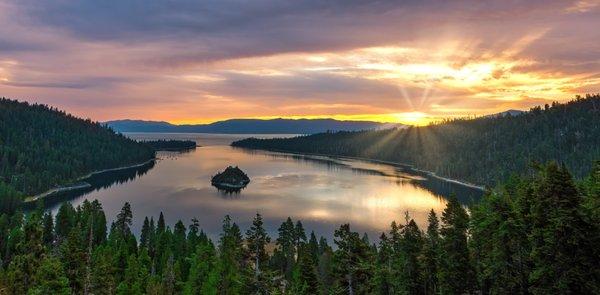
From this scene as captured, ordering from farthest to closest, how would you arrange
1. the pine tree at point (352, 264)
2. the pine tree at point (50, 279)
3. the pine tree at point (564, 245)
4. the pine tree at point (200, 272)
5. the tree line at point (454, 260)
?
the pine tree at point (200, 272)
the pine tree at point (50, 279)
the pine tree at point (352, 264)
the tree line at point (454, 260)
the pine tree at point (564, 245)

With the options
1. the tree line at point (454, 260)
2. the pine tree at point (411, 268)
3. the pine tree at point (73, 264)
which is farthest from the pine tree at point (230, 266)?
the pine tree at point (411, 268)

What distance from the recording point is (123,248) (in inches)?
3452

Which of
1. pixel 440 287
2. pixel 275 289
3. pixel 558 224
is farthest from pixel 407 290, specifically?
pixel 558 224

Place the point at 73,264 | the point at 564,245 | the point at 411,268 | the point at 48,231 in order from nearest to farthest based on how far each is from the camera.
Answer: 1. the point at 564,245
2. the point at 411,268
3. the point at 73,264
4. the point at 48,231

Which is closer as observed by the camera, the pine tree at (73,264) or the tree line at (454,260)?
the tree line at (454,260)

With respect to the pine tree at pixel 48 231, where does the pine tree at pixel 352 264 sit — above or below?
above

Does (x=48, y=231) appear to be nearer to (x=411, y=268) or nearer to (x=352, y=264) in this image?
(x=411, y=268)

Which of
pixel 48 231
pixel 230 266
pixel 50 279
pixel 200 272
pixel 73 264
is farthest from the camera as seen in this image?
pixel 48 231

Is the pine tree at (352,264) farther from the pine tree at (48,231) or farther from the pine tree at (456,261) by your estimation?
the pine tree at (48,231)

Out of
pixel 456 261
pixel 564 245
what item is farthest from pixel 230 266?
pixel 564 245

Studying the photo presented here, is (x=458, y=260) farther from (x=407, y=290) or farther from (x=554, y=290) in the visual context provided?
(x=554, y=290)

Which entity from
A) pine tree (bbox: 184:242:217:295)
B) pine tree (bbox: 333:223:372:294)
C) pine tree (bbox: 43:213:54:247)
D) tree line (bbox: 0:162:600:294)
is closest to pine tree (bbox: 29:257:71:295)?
tree line (bbox: 0:162:600:294)

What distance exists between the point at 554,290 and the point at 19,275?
4888cm

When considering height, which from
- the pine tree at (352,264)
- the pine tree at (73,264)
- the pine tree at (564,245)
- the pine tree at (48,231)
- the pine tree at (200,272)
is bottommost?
the pine tree at (48,231)
